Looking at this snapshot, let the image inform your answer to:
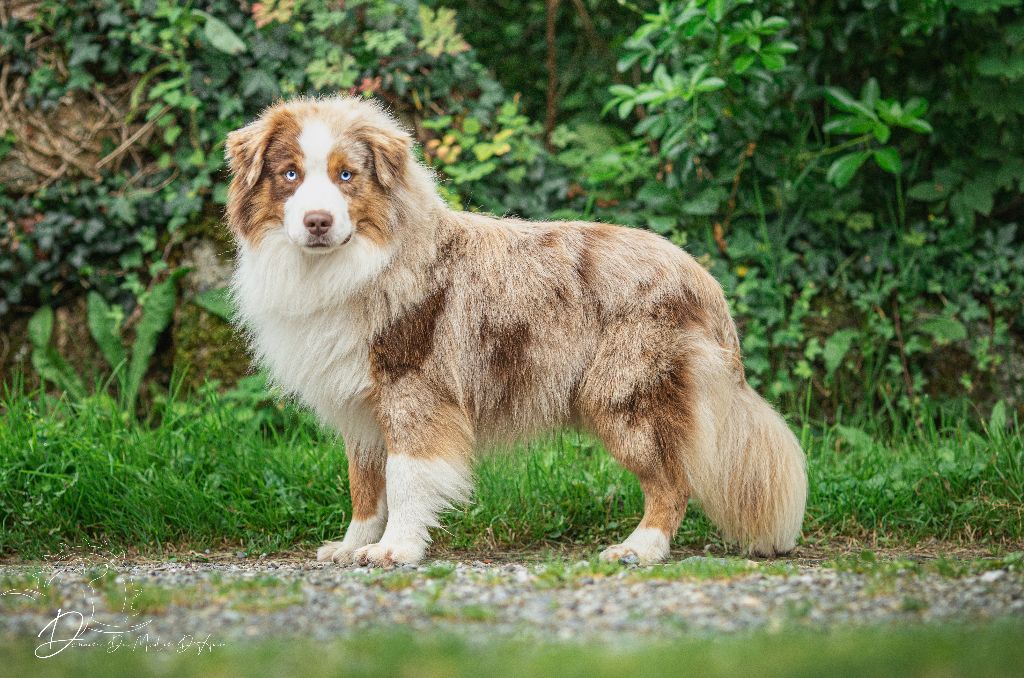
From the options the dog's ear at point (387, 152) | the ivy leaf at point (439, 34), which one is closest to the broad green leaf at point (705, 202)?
the ivy leaf at point (439, 34)

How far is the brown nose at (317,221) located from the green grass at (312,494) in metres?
1.38

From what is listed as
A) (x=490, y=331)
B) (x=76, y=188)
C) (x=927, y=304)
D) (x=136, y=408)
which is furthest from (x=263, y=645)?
(x=927, y=304)

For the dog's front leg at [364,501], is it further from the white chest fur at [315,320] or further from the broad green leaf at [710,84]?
the broad green leaf at [710,84]

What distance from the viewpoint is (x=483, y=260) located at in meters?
4.49

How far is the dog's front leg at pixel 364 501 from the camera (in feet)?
15.1

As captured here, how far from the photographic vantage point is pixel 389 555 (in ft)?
13.8

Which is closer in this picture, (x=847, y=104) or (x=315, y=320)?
(x=315, y=320)

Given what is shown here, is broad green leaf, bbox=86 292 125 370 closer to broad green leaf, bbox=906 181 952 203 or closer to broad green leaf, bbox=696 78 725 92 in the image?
broad green leaf, bbox=696 78 725 92

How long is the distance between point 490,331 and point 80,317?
3.49 m

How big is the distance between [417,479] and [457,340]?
584 millimetres

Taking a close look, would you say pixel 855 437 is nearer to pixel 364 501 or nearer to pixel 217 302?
pixel 364 501

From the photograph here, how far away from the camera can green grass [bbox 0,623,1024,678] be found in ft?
8.27

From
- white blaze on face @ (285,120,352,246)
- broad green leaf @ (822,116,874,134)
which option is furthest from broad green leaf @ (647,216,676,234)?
white blaze on face @ (285,120,352,246)

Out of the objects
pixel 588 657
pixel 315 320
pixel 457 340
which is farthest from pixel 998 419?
pixel 588 657
